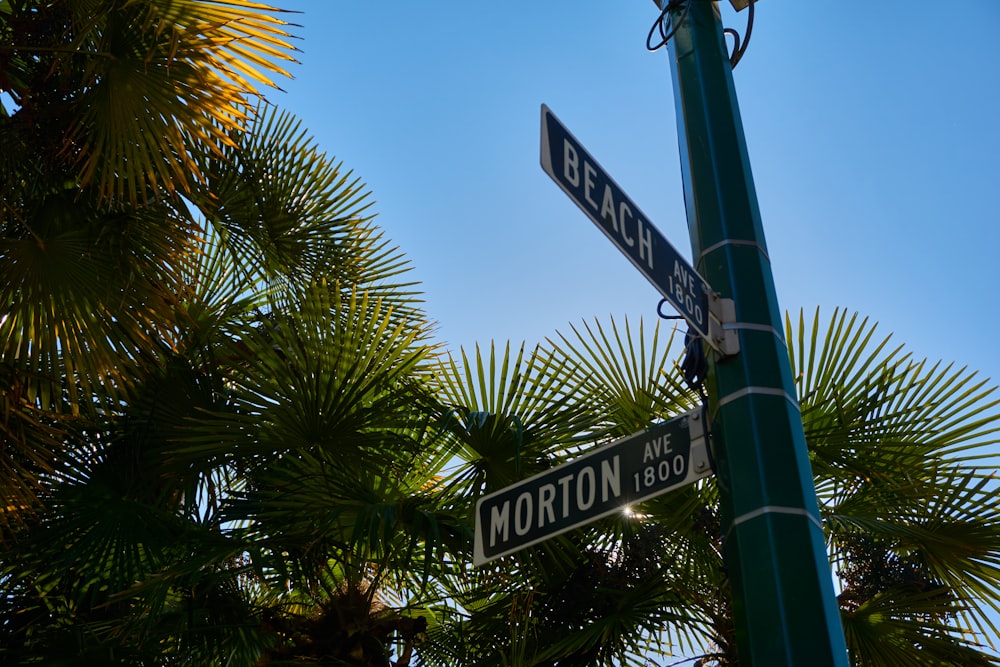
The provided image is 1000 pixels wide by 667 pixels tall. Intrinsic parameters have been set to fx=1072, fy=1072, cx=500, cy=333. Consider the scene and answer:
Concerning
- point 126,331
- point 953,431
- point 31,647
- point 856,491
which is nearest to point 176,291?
point 126,331

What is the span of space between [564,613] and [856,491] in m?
1.78

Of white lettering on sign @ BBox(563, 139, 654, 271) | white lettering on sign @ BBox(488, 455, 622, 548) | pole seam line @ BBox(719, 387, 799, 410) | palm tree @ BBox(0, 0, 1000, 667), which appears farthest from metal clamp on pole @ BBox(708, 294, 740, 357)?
palm tree @ BBox(0, 0, 1000, 667)

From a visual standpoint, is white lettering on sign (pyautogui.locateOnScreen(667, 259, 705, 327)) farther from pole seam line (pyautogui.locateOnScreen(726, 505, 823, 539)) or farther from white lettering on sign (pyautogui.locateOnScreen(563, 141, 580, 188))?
pole seam line (pyautogui.locateOnScreen(726, 505, 823, 539))

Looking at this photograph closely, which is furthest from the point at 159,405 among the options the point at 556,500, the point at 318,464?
the point at 556,500

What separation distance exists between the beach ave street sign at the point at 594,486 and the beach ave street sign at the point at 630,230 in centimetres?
31

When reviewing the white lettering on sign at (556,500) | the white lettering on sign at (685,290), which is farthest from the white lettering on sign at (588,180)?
the white lettering on sign at (556,500)

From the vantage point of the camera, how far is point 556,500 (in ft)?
10.3

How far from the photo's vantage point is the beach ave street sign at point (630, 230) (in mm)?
2887

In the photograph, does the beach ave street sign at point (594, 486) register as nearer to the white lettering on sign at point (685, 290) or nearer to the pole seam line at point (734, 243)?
the white lettering on sign at point (685, 290)

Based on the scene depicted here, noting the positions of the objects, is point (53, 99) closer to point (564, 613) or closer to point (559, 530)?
point (564, 613)

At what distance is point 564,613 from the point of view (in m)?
5.68

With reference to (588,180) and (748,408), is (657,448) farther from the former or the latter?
(588,180)

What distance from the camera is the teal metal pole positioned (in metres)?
2.58

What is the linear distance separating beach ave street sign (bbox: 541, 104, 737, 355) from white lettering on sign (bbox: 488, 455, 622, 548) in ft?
1.64
